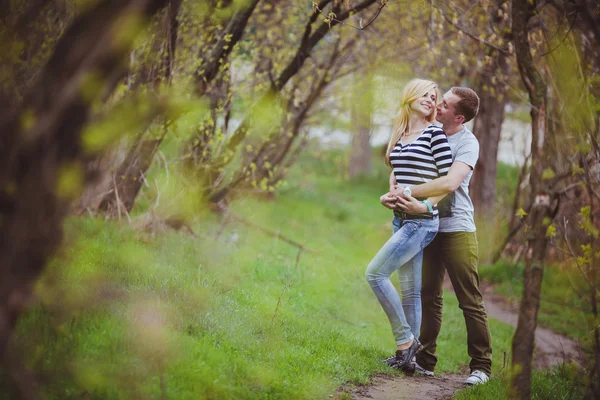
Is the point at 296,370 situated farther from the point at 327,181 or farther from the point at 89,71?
the point at 327,181

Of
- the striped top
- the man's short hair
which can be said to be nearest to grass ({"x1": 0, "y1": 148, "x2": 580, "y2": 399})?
the striped top

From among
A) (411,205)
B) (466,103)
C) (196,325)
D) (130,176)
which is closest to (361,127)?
(130,176)

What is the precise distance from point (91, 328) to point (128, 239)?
354 centimetres

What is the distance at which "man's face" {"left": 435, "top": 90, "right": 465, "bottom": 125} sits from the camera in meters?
4.93

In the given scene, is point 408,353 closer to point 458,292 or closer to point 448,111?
point 458,292

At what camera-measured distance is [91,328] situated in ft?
12.4

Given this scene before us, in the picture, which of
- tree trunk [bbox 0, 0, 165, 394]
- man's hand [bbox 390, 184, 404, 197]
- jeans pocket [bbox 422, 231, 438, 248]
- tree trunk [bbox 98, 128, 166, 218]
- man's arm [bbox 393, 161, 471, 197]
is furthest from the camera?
tree trunk [bbox 98, 128, 166, 218]

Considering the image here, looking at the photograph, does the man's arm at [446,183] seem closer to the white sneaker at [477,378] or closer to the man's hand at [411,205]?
the man's hand at [411,205]

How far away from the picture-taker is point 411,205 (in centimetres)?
461

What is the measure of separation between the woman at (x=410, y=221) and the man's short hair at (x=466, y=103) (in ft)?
0.64

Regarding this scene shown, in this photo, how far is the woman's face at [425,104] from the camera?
487 cm

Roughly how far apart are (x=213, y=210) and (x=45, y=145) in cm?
947

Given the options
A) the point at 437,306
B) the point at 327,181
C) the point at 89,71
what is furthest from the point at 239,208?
the point at 327,181

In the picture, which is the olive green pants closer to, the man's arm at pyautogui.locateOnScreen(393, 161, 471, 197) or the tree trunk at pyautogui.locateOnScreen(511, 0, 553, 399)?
the man's arm at pyautogui.locateOnScreen(393, 161, 471, 197)
